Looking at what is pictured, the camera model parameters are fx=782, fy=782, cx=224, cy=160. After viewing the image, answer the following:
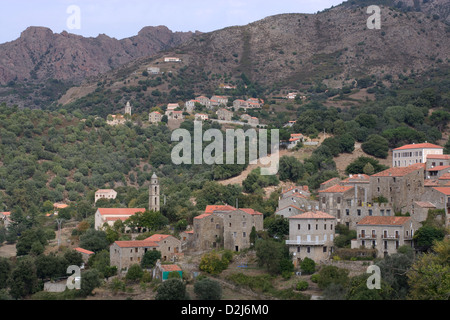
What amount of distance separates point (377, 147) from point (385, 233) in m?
39.0

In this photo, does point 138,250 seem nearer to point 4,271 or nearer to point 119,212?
point 4,271

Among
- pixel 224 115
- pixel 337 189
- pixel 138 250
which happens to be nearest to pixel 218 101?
pixel 224 115

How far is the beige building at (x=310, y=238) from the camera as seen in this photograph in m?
57.2

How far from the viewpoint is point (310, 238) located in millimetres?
57438

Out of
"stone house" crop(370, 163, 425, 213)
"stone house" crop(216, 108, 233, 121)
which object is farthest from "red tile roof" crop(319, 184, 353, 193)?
"stone house" crop(216, 108, 233, 121)

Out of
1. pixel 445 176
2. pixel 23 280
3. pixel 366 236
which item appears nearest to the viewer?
pixel 366 236

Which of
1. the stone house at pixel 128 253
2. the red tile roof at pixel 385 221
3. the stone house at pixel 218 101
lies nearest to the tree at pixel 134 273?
the stone house at pixel 128 253

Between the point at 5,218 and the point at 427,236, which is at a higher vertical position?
the point at 427,236

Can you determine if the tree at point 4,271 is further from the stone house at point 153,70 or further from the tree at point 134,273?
the stone house at point 153,70

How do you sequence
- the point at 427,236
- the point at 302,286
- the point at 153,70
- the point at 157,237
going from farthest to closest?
1. the point at 153,70
2. the point at 157,237
3. the point at 427,236
4. the point at 302,286

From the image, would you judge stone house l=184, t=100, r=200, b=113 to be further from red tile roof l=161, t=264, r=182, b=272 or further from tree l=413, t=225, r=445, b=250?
tree l=413, t=225, r=445, b=250

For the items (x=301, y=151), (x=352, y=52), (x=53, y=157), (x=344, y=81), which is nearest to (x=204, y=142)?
(x=53, y=157)

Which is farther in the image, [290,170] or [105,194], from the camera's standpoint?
[105,194]
